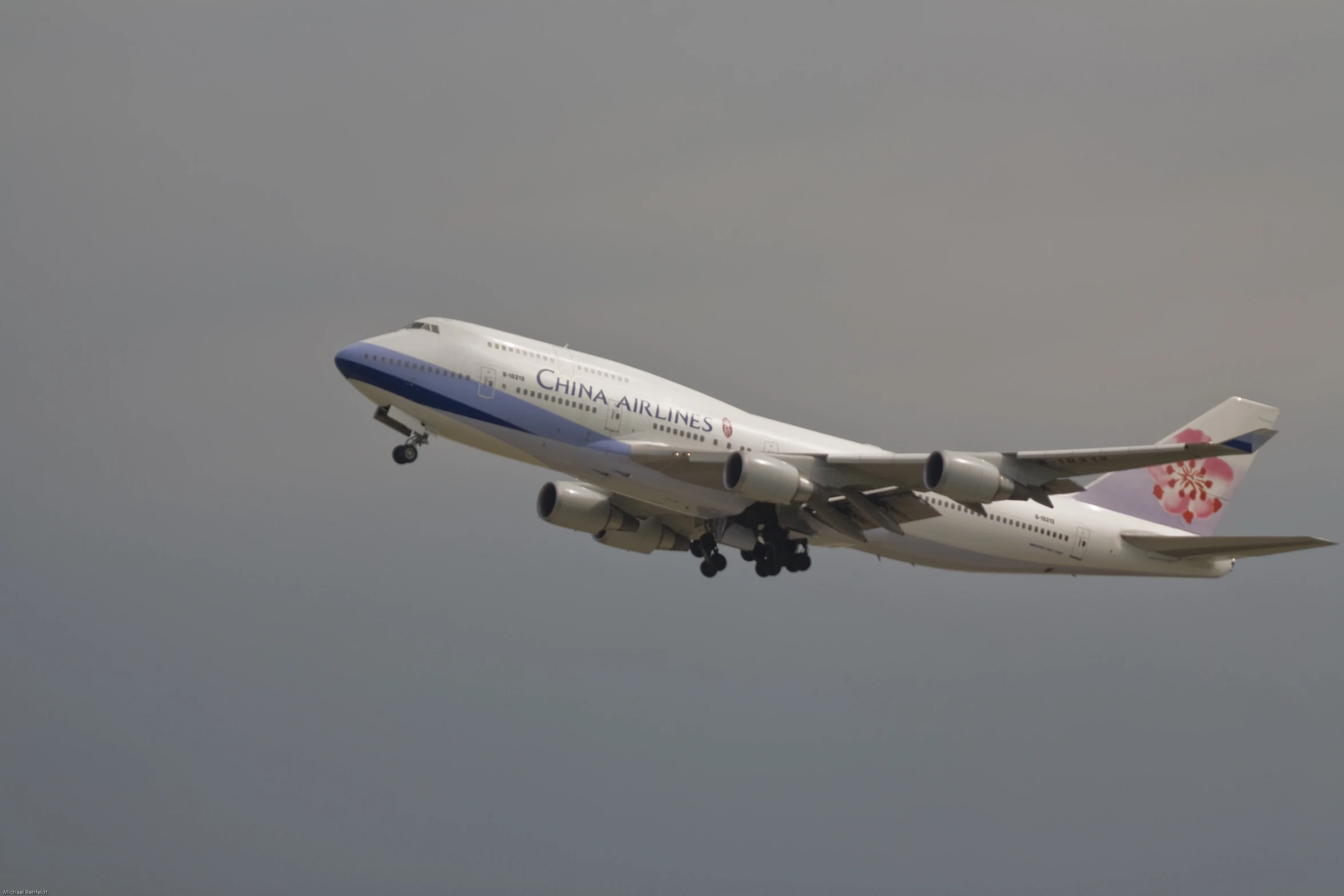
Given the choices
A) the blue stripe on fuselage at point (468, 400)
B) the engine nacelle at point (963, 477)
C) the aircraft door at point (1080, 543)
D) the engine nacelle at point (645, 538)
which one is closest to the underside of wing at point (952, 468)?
the engine nacelle at point (963, 477)

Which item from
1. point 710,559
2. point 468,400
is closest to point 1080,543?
point 710,559

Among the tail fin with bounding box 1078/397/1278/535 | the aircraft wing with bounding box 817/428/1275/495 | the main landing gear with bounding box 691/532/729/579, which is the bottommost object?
the main landing gear with bounding box 691/532/729/579

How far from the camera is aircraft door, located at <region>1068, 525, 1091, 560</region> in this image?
168ft

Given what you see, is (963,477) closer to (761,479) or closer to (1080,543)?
(761,479)

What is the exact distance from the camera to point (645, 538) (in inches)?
2076

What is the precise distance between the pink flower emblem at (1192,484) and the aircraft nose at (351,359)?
88.4 feet

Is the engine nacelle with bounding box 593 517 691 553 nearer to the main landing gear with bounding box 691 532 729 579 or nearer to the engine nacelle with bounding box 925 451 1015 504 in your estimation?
the main landing gear with bounding box 691 532 729 579

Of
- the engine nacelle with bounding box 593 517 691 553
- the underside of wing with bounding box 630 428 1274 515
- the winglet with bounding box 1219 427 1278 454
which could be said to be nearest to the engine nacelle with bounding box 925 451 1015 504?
the underside of wing with bounding box 630 428 1274 515

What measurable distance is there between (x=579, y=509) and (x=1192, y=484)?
2134 centimetres

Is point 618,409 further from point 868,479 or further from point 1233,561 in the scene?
point 1233,561

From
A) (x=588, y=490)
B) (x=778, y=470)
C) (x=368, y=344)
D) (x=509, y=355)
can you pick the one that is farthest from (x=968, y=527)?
(x=368, y=344)

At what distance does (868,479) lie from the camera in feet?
150

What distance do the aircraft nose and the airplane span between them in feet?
0.15

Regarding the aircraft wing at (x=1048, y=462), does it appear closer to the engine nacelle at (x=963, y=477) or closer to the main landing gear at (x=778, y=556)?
the engine nacelle at (x=963, y=477)
